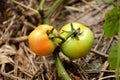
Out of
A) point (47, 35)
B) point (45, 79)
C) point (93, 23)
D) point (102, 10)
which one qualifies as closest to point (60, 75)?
point (45, 79)

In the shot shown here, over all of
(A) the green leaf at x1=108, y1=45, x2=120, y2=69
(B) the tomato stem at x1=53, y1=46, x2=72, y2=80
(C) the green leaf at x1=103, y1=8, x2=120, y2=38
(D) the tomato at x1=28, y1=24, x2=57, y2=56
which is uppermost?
(C) the green leaf at x1=103, y1=8, x2=120, y2=38

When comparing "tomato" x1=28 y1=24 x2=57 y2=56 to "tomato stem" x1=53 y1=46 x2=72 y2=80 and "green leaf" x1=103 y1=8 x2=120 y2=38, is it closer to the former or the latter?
"tomato stem" x1=53 y1=46 x2=72 y2=80

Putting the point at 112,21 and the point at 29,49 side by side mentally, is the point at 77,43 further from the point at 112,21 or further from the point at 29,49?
the point at 29,49

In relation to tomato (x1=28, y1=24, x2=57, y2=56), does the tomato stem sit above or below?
below

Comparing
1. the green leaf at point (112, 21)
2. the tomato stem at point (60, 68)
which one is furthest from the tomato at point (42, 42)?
the green leaf at point (112, 21)

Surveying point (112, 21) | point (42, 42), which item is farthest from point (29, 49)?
point (112, 21)

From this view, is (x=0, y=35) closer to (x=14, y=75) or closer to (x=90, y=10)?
(x=14, y=75)

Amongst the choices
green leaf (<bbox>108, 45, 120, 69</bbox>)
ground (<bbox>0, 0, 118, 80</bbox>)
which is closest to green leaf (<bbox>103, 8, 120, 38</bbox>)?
green leaf (<bbox>108, 45, 120, 69</bbox>)
